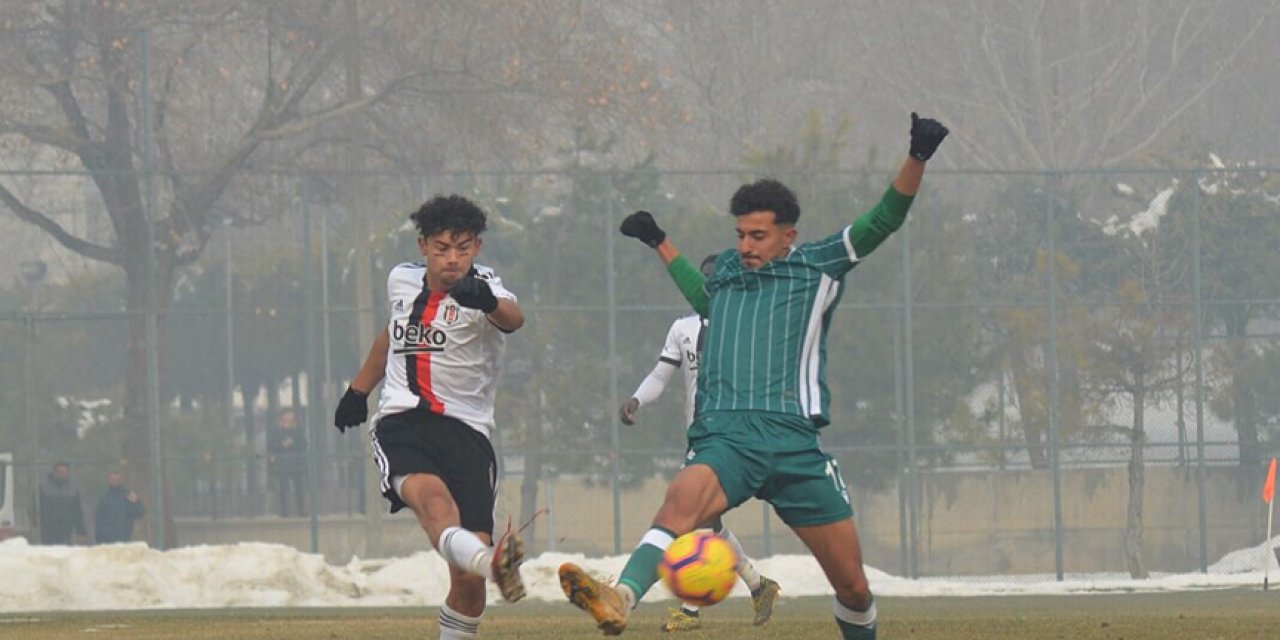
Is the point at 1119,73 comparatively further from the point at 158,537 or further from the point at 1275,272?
the point at 158,537

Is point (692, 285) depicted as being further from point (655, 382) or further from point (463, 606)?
point (655, 382)

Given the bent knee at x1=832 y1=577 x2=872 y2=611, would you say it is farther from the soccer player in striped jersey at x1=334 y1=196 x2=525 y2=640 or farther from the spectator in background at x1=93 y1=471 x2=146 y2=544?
the spectator in background at x1=93 y1=471 x2=146 y2=544

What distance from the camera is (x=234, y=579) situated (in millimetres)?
21516

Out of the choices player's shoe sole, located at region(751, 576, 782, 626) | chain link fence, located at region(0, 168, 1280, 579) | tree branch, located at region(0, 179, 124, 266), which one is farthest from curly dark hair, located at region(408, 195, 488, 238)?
tree branch, located at region(0, 179, 124, 266)

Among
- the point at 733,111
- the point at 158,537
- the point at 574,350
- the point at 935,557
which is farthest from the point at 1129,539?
the point at 733,111

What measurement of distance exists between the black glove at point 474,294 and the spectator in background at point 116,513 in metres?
17.8

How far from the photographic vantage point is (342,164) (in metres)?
31.7

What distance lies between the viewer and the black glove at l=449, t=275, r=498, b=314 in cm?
877

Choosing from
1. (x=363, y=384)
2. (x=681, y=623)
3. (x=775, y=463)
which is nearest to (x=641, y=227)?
(x=775, y=463)

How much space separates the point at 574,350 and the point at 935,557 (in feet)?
16.0

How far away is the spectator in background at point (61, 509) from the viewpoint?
25.7 m

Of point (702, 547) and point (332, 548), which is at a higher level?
point (702, 547)

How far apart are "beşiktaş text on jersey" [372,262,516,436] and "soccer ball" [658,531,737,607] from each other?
163 centimetres

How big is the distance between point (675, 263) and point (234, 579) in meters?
13.3
